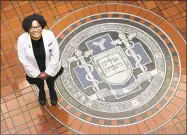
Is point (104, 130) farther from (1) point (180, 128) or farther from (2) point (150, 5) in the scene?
(2) point (150, 5)

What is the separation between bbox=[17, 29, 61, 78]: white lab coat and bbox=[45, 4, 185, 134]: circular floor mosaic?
98cm

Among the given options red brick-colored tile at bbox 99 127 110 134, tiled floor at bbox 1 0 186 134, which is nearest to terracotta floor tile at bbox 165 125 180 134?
tiled floor at bbox 1 0 186 134

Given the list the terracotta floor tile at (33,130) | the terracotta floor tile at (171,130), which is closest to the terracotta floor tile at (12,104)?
the terracotta floor tile at (33,130)

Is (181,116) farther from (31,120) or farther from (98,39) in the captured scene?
(31,120)

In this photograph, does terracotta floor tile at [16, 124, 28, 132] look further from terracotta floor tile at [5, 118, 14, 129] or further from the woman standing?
the woman standing

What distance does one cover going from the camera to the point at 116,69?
16.5ft

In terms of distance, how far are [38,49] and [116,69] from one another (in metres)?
1.58

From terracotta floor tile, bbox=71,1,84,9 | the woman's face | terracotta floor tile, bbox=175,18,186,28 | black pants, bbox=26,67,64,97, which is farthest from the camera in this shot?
terracotta floor tile, bbox=71,1,84,9

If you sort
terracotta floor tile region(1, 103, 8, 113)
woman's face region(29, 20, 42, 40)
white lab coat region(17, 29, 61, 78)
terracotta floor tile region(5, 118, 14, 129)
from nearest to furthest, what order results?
1. woman's face region(29, 20, 42, 40)
2. white lab coat region(17, 29, 61, 78)
3. terracotta floor tile region(5, 118, 14, 129)
4. terracotta floor tile region(1, 103, 8, 113)

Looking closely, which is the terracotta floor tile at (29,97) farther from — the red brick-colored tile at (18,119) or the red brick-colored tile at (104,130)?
the red brick-colored tile at (104,130)

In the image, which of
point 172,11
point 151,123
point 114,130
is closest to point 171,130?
point 151,123

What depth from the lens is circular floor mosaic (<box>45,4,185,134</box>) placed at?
4.70m

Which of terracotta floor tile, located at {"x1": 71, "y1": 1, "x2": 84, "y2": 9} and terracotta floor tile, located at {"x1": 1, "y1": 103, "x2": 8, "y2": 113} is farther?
terracotta floor tile, located at {"x1": 71, "y1": 1, "x2": 84, "y2": 9}

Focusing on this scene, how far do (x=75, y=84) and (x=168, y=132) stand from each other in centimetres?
147
